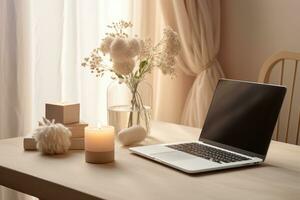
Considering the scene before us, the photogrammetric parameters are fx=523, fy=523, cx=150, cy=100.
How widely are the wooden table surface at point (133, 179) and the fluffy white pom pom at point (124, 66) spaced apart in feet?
0.88

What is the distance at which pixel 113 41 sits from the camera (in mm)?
1616

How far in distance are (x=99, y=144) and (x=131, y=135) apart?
0.22 metres

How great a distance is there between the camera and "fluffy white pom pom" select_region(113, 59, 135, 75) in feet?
5.30

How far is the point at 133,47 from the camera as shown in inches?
63.6

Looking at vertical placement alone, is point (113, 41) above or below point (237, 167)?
above

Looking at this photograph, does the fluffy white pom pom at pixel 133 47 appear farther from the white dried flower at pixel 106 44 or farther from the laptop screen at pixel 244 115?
the laptop screen at pixel 244 115

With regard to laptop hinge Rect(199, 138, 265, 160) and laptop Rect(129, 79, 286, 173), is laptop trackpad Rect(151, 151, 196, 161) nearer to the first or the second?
laptop Rect(129, 79, 286, 173)

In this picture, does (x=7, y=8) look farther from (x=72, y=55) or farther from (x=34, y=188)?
(x=34, y=188)

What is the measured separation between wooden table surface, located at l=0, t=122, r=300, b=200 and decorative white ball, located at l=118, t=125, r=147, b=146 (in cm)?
9

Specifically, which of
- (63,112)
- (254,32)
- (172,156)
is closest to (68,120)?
(63,112)

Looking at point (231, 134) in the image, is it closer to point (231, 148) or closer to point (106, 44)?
point (231, 148)

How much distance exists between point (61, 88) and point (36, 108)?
0.45 ft

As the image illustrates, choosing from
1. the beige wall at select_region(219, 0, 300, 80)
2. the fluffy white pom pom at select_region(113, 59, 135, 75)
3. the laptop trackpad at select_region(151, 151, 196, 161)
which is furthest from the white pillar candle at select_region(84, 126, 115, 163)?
the beige wall at select_region(219, 0, 300, 80)

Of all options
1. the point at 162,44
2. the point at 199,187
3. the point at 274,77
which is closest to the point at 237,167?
the point at 199,187
